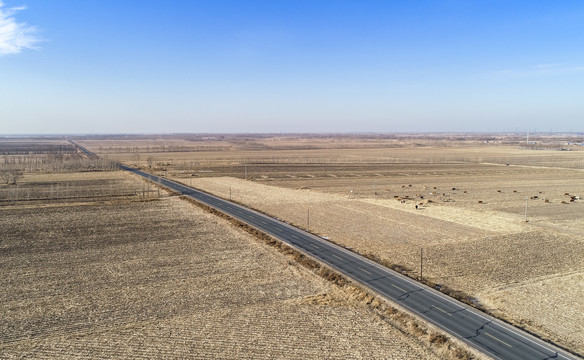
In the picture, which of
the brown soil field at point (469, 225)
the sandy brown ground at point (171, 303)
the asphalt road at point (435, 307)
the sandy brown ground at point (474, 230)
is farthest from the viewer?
the brown soil field at point (469, 225)

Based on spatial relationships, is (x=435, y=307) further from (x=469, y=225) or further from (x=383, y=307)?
(x=469, y=225)

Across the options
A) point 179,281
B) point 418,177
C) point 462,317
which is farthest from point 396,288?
point 418,177

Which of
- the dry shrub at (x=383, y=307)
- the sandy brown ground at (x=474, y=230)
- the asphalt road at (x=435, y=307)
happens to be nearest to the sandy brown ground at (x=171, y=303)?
the dry shrub at (x=383, y=307)

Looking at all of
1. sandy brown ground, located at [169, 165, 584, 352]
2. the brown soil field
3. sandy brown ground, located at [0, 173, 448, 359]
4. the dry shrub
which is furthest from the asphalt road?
sandy brown ground, located at [0, 173, 448, 359]

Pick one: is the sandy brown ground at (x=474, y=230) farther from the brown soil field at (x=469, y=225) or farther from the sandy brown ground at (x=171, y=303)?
the sandy brown ground at (x=171, y=303)

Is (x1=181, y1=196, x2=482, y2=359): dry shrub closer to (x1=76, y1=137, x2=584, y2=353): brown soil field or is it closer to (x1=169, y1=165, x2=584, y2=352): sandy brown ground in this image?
(x1=76, y1=137, x2=584, y2=353): brown soil field

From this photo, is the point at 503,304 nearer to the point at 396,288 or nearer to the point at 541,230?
the point at 396,288

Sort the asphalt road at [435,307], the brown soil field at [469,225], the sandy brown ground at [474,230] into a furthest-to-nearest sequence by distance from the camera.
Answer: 1. the brown soil field at [469,225]
2. the sandy brown ground at [474,230]
3. the asphalt road at [435,307]

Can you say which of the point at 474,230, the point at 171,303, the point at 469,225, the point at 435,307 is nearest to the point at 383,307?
the point at 435,307
